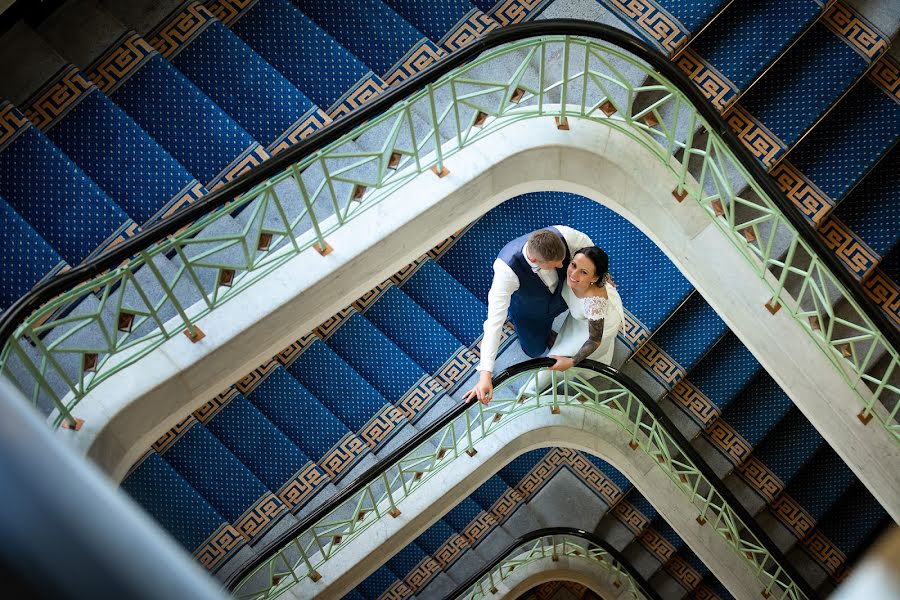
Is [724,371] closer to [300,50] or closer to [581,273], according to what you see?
[581,273]

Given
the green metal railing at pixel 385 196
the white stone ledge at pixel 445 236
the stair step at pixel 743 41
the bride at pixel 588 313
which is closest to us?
the green metal railing at pixel 385 196

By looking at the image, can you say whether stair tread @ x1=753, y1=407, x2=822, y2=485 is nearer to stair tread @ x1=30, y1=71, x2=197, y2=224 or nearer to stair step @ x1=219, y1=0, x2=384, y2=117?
stair step @ x1=219, y1=0, x2=384, y2=117

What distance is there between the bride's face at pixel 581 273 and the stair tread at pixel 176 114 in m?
1.83

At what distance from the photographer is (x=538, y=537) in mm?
6531

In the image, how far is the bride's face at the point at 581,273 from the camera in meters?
4.13

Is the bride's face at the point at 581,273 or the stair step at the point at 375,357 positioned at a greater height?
the stair step at the point at 375,357

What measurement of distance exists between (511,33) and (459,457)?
2.82 meters

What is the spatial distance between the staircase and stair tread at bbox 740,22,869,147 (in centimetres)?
1

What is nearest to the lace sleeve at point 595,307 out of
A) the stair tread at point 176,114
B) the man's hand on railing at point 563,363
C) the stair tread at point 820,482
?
the man's hand on railing at point 563,363

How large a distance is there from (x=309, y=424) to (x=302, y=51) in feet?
7.95

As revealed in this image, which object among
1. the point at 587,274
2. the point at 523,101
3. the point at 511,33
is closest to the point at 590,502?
the point at 587,274

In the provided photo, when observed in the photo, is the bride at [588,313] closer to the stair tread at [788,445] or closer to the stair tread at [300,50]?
the stair tread at [300,50]

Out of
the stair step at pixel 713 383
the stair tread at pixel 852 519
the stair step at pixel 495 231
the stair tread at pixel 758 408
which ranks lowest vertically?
the stair tread at pixel 852 519

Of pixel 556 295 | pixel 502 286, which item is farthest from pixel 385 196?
pixel 556 295
